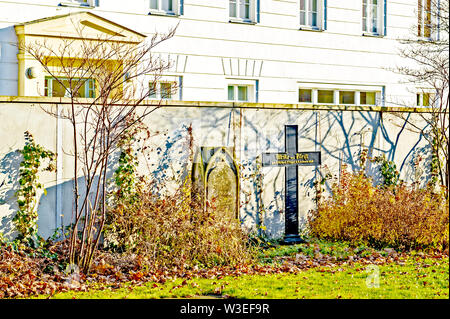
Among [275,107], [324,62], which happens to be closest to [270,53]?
[324,62]

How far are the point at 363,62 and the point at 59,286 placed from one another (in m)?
12.2

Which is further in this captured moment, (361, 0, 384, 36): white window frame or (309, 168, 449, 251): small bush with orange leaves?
(361, 0, 384, 36): white window frame

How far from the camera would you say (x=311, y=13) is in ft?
58.4

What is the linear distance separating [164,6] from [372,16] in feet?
20.8

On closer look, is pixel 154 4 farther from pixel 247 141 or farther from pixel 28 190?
pixel 28 190

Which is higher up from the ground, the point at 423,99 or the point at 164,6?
the point at 164,6

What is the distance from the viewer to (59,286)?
8.70 m

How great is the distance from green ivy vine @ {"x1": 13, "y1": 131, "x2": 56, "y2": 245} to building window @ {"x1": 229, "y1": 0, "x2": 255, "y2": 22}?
24.3 feet

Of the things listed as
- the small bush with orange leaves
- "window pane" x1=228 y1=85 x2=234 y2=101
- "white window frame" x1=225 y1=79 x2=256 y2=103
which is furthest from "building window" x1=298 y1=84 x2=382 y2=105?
the small bush with orange leaves

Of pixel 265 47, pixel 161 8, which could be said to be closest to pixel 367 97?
pixel 265 47

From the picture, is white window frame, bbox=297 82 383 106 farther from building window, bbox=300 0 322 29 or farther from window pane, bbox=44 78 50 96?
window pane, bbox=44 78 50 96

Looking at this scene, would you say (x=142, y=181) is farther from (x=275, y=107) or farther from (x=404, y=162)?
(x=404, y=162)

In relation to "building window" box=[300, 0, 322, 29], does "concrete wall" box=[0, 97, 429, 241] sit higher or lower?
lower

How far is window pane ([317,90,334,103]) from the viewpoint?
59.2 ft
